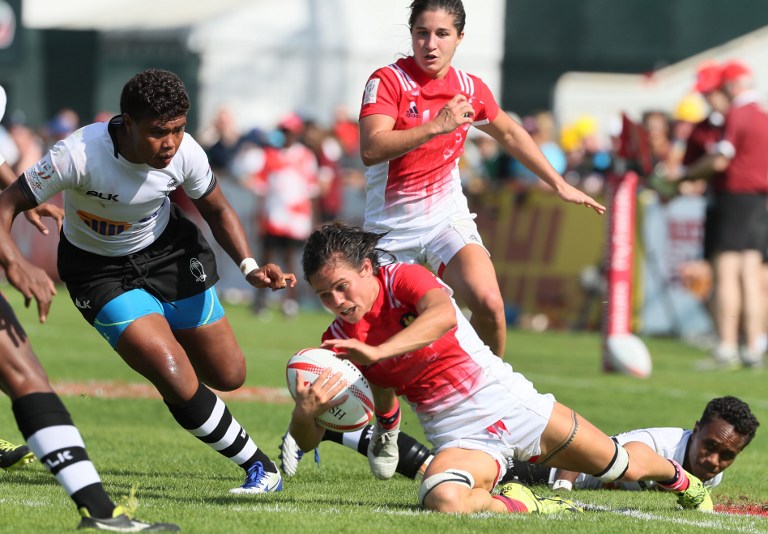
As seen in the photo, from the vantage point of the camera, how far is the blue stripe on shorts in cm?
652

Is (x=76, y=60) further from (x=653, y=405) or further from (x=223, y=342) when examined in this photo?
(x=223, y=342)

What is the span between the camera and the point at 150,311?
6.61 m

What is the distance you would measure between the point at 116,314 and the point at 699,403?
5.73 m

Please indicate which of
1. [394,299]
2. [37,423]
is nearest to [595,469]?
[394,299]

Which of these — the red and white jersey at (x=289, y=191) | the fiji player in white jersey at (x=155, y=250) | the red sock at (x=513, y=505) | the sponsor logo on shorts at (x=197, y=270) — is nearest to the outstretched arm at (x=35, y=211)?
the fiji player in white jersey at (x=155, y=250)

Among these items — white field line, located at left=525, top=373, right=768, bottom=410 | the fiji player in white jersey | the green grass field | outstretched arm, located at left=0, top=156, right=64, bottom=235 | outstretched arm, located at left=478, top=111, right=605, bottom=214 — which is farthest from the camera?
white field line, located at left=525, top=373, right=768, bottom=410

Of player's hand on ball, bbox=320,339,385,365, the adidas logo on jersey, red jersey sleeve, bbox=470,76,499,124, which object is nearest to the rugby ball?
player's hand on ball, bbox=320,339,385,365

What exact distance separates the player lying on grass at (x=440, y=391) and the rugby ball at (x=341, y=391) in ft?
0.18

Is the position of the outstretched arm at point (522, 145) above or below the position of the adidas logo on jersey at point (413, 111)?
below

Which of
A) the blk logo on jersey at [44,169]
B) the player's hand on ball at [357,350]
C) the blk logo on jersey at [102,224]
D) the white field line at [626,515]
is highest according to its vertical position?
the blk logo on jersey at [44,169]

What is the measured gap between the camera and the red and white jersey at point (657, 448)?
7098mm

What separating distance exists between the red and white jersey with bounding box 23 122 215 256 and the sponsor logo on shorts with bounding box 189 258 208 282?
23 centimetres

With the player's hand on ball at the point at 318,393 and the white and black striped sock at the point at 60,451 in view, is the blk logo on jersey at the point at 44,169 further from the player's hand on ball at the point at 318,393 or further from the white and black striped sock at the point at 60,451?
the player's hand on ball at the point at 318,393

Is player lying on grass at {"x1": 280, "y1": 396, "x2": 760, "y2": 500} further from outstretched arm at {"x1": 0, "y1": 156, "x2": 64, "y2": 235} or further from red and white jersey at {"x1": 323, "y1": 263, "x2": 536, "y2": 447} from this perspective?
outstretched arm at {"x1": 0, "y1": 156, "x2": 64, "y2": 235}
